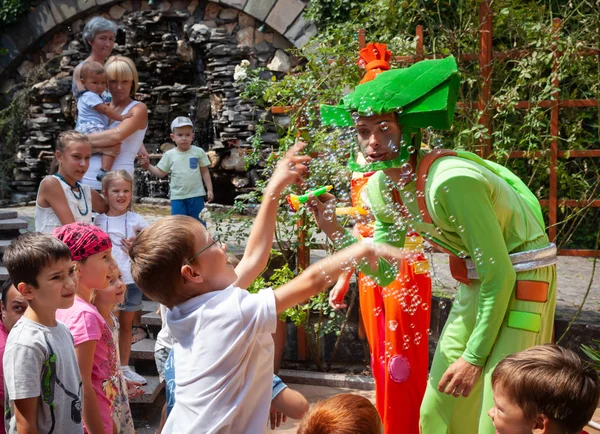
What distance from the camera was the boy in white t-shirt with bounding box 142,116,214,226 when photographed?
7129 mm

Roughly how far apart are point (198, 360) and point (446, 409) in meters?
1.04

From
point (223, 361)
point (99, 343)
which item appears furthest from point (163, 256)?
point (99, 343)

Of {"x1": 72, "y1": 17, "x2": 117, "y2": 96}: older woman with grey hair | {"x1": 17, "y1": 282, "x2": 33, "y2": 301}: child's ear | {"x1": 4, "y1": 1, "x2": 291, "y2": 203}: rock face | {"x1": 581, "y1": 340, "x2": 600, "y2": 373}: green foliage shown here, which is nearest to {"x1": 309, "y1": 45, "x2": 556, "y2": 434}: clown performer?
{"x1": 17, "y1": 282, "x2": 33, "y2": 301}: child's ear

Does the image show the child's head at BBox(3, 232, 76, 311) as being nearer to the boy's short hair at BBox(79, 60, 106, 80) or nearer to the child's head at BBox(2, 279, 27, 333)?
the child's head at BBox(2, 279, 27, 333)

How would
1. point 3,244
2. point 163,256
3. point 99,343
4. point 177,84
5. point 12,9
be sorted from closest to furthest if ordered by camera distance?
point 163,256 → point 99,343 → point 3,244 → point 12,9 → point 177,84

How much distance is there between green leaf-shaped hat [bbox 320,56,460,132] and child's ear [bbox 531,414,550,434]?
0.96 metres

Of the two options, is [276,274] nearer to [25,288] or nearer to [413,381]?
[413,381]

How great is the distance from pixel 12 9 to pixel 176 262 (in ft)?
36.6

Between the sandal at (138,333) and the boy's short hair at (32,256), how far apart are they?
258 cm

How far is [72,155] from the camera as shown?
14.6 feet

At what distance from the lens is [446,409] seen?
272 centimetres

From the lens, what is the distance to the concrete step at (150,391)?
4.67 metres

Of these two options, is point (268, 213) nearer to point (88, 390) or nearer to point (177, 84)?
point (88, 390)

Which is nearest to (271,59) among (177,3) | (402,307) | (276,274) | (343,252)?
(177,3)
